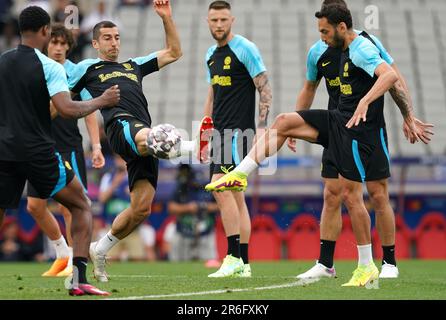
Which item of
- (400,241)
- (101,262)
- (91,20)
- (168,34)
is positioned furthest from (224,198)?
(91,20)

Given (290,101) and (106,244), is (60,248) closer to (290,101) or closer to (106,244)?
(106,244)

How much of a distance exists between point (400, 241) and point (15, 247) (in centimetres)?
762

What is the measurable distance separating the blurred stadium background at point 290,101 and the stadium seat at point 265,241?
0.07ft

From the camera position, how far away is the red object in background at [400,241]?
20.0 metres

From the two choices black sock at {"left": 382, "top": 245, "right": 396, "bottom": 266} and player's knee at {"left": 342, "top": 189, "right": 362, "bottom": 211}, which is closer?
player's knee at {"left": 342, "top": 189, "right": 362, "bottom": 211}

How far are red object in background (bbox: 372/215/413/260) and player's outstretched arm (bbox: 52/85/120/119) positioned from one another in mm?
12127

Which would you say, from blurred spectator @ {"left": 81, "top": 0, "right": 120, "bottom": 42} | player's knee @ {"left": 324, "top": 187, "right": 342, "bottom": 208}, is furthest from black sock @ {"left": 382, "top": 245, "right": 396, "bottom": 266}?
blurred spectator @ {"left": 81, "top": 0, "right": 120, "bottom": 42}

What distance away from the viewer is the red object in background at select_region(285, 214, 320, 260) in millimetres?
20325

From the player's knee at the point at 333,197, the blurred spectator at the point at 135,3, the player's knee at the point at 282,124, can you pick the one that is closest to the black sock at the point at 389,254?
the player's knee at the point at 333,197

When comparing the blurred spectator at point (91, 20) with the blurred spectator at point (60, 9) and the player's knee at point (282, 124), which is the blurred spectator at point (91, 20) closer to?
the blurred spectator at point (60, 9)

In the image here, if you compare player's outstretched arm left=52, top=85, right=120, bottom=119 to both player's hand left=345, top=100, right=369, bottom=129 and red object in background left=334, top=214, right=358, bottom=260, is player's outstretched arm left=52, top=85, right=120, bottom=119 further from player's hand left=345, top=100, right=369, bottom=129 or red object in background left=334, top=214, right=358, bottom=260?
red object in background left=334, top=214, right=358, bottom=260

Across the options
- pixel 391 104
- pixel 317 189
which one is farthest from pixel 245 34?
pixel 317 189

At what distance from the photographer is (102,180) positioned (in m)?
19.8
